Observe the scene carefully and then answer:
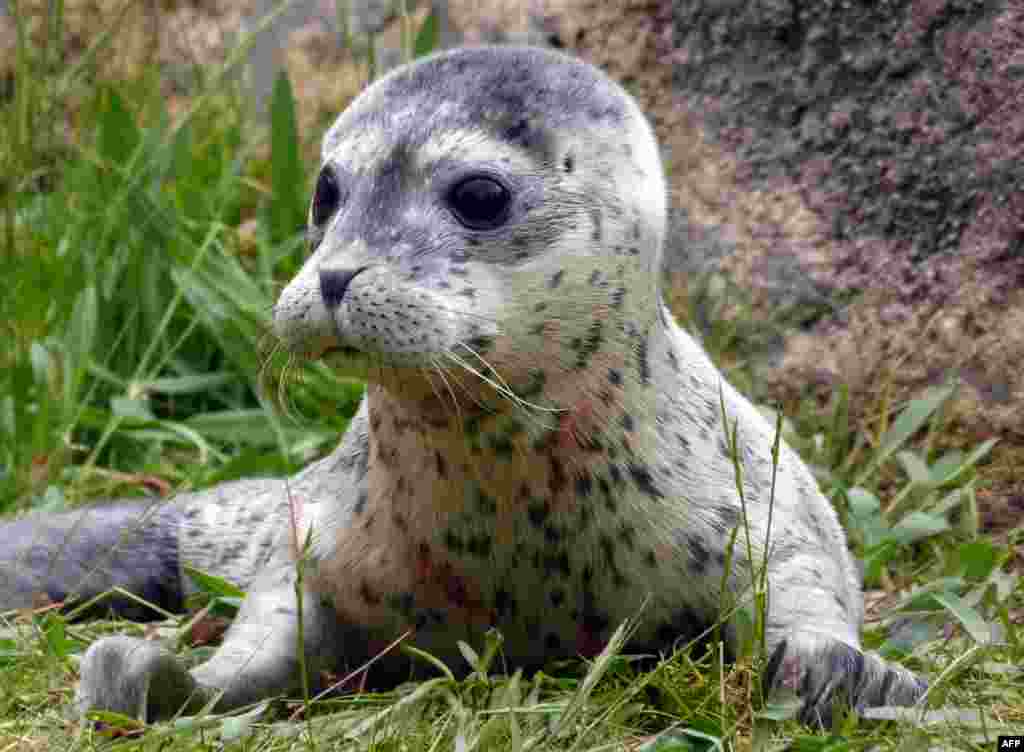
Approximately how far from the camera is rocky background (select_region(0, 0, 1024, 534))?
457cm

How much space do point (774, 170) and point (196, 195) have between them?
2.18 meters

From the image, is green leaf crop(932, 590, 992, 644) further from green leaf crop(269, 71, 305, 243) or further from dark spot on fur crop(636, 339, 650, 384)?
green leaf crop(269, 71, 305, 243)

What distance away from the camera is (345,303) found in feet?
9.35

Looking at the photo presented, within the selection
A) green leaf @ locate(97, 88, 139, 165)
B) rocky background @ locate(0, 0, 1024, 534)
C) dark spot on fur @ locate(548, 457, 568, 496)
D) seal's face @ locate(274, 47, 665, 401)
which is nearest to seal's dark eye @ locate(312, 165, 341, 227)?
seal's face @ locate(274, 47, 665, 401)

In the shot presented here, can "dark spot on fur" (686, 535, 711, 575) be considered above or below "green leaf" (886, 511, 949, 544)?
above

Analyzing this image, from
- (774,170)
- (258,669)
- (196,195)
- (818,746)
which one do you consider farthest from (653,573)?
(196,195)

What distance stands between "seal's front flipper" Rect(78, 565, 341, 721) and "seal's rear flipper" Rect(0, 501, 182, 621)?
522mm

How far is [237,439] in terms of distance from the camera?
5.19 metres

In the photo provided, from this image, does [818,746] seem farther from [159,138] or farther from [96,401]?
[159,138]

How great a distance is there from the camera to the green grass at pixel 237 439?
2984 millimetres

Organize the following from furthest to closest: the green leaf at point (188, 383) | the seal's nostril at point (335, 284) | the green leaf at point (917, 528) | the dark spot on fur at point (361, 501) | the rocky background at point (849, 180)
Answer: the green leaf at point (188, 383) < the rocky background at point (849, 180) < the green leaf at point (917, 528) < the dark spot on fur at point (361, 501) < the seal's nostril at point (335, 284)

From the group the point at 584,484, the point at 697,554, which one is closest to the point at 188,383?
the point at 584,484

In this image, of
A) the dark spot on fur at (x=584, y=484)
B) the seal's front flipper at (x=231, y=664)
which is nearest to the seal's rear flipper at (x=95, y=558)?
the seal's front flipper at (x=231, y=664)

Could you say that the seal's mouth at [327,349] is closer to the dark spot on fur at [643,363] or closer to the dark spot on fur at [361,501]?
the dark spot on fur at [361,501]
